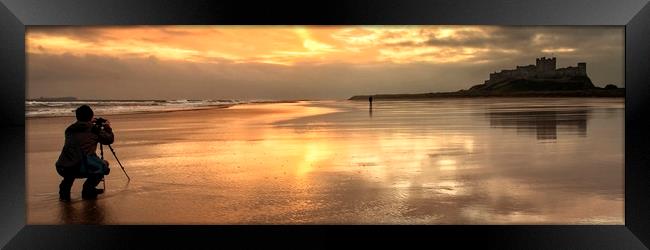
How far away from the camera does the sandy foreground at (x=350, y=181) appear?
5.53 metres

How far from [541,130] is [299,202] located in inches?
358

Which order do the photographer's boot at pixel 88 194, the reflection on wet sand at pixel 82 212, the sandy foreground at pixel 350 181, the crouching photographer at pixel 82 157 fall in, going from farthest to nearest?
the photographer's boot at pixel 88 194 < the crouching photographer at pixel 82 157 < the sandy foreground at pixel 350 181 < the reflection on wet sand at pixel 82 212

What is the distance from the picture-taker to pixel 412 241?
4773mm

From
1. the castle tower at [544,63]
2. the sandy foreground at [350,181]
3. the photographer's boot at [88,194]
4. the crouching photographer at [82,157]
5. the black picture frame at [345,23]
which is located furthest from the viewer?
the castle tower at [544,63]

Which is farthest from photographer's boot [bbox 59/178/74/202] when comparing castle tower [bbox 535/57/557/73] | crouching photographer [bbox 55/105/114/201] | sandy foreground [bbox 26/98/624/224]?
castle tower [bbox 535/57/557/73]

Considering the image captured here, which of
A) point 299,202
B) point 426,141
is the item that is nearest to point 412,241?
point 299,202

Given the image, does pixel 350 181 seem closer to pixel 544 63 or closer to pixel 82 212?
pixel 82 212

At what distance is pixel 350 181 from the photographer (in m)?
7.07

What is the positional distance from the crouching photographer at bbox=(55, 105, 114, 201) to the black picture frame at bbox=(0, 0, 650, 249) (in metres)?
1.19

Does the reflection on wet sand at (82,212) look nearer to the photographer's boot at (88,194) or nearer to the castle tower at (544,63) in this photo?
the photographer's boot at (88,194)

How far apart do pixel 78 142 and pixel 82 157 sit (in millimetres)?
155

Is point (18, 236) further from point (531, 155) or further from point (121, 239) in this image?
point (531, 155)

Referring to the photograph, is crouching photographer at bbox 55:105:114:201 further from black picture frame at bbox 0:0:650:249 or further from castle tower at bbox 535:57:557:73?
castle tower at bbox 535:57:557:73

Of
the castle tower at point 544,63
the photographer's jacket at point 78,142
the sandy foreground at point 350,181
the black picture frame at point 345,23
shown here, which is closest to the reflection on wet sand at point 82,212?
the sandy foreground at point 350,181
